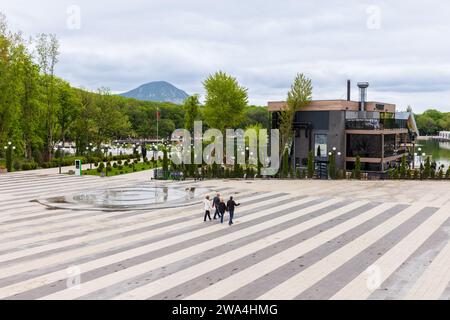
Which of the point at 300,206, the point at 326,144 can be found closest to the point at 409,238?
the point at 300,206

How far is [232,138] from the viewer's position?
69.0 metres

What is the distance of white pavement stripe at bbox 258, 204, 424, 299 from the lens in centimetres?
1413

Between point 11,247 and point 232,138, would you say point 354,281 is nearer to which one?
point 11,247

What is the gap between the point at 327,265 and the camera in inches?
664

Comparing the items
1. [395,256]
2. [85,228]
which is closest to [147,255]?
[85,228]

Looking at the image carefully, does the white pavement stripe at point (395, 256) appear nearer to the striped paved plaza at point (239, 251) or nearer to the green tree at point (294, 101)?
the striped paved plaza at point (239, 251)

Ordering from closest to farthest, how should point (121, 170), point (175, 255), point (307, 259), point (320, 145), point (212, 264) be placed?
point (212, 264), point (307, 259), point (175, 255), point (121, 170), point (320, 145)

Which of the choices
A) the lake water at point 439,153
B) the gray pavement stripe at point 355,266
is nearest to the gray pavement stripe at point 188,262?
the gray pavement stripe at point 355,266

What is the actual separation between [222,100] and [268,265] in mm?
49798

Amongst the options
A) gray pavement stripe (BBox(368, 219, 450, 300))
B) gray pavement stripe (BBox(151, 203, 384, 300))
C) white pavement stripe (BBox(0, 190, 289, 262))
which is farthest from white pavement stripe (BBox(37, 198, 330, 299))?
gray pavement stripe (BBox(368, 219, 450, 300))

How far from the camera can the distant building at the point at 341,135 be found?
57.1 meters

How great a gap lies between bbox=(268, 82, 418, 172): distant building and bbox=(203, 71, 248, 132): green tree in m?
7.22

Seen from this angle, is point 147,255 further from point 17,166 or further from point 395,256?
point 17,166

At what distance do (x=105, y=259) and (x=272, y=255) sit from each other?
640cm
